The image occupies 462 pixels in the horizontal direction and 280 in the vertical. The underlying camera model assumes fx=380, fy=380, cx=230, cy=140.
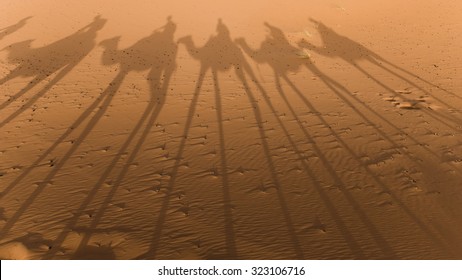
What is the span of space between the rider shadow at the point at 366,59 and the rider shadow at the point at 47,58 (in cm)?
1105

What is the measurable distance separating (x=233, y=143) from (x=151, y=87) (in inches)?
225

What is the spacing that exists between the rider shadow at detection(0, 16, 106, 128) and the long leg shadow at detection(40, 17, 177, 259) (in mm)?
1488

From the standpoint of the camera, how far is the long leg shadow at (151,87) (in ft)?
23.0

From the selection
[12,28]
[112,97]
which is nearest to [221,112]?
[112,97]

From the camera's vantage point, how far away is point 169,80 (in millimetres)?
14977

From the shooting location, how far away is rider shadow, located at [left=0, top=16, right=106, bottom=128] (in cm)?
1437

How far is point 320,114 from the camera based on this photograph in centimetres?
1143

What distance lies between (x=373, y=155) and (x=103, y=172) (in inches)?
250

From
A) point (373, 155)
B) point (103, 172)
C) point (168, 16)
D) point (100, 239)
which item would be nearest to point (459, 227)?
point (373, 155)

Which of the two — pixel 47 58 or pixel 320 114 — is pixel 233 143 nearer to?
pixel 320 114

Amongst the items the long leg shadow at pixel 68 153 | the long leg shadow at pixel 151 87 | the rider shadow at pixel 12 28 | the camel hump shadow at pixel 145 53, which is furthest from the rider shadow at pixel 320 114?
the rider shadow at pixel 12 28
